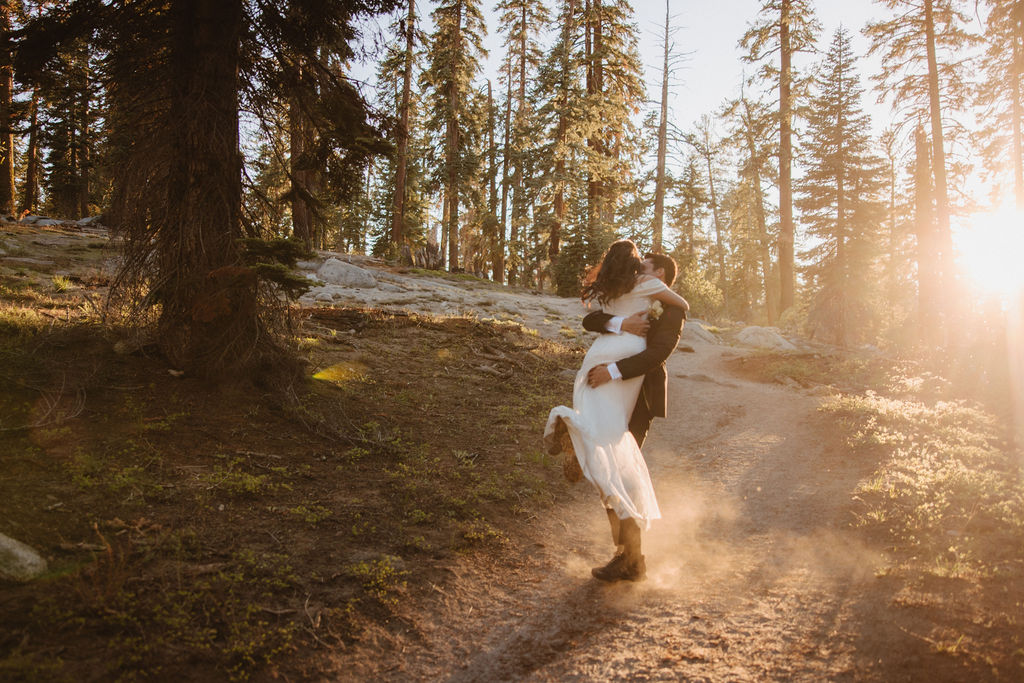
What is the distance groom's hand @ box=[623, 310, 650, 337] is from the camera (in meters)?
4.21

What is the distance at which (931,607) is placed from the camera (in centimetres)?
364

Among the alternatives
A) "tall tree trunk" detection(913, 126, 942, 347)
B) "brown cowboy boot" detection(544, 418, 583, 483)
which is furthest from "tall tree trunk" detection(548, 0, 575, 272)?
"brown cowboy boot" detection(544, 418, 583, 483)

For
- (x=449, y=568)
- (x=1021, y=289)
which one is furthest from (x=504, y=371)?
(x=1021, y=289)

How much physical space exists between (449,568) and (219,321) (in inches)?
162

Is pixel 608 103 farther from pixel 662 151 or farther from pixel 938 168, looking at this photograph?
pixel 938 168

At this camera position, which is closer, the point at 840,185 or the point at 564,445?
the point at 564,445

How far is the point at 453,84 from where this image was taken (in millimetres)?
29344

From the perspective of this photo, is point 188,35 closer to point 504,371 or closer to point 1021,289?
point 504,371

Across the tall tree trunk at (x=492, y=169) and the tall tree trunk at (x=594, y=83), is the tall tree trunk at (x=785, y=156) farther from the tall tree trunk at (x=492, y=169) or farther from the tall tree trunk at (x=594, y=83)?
the tall tree trunk at (x=492, y=169)

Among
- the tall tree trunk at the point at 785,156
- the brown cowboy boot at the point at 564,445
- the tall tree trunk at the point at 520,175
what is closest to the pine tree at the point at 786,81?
the tall tree trunk at the point at 785,156

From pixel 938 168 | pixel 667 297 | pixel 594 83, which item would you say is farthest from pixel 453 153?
pixel 667 297

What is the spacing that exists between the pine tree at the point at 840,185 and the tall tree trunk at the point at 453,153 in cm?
1730

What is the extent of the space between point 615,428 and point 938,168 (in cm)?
2008

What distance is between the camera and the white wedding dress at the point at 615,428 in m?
4.11
